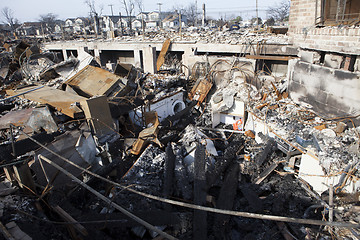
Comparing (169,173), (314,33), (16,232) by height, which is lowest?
(169,173)

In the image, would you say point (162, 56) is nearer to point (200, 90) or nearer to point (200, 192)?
point (200, 90)

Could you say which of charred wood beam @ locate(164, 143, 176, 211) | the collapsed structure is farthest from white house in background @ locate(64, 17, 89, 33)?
charred wood beam @ locate(164, 143, 176, 211)

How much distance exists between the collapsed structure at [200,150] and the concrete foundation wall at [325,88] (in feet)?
0.11

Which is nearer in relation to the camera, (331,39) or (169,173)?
(169,173)

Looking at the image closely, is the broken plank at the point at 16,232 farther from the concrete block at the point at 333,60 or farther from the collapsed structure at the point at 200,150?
the concrete block at the point at 333,60

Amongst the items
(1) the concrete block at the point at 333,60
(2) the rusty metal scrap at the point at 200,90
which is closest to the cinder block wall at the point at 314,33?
(1) the concrete block at the point at 333,60

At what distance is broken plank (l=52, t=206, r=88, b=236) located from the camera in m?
3.54

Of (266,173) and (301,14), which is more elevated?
(301,14)

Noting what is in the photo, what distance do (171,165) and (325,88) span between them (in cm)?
478

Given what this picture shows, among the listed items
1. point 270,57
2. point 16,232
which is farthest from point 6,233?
point 270,57

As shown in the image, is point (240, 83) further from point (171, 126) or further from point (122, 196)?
point (122, 196)

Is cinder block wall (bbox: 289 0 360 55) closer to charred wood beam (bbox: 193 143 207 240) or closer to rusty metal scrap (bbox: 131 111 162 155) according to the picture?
charred wood beam (bbox: 193 143 207 240)

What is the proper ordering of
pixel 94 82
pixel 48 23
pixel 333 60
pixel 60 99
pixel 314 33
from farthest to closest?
pixel 48 23, pixel 94 82, pixel 314 33, pixel 60 99, pixel 333 60

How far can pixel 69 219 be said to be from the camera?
3.69 meters
